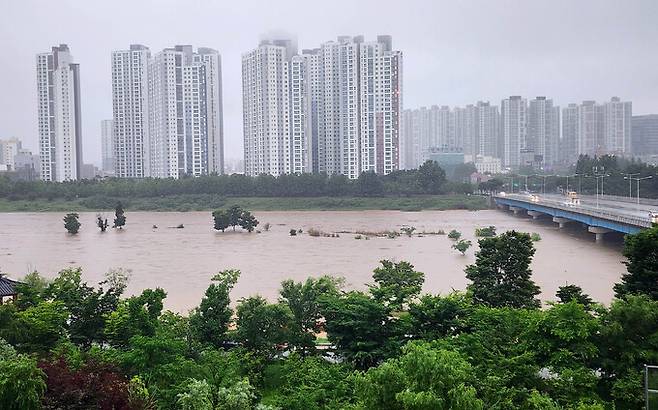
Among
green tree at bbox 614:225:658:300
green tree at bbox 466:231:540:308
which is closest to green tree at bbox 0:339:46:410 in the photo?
green tree at bbox 466:231:540:308

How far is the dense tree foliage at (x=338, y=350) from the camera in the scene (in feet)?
10.7

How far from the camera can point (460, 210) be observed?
21500 mm

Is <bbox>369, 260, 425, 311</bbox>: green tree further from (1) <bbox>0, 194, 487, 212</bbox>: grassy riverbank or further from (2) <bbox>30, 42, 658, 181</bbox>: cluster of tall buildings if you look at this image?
(2) <bbox>30, 42, 658, 181</bbox>: cluster of tall buildings

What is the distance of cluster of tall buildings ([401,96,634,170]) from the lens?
43438mm

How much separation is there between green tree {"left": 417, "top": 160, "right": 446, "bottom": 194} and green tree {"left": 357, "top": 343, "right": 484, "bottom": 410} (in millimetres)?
19611

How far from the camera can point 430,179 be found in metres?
23.0

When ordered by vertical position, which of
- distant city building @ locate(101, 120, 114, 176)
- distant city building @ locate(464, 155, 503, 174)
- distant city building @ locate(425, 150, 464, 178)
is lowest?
distant city building @ locate(464, 155, 503, 174)

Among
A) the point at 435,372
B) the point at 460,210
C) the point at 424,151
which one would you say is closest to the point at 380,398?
the point at 435,372

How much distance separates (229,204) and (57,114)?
1182 centimetres

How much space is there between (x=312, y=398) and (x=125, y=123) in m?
28.4

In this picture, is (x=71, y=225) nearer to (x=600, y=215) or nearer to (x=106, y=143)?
(x=600, y=215)

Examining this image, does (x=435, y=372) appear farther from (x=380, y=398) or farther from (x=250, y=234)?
(x=250, y=234)

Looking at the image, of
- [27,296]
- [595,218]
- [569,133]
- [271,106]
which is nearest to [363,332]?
[27,296]

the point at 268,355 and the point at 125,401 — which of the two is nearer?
the point at 125,401
